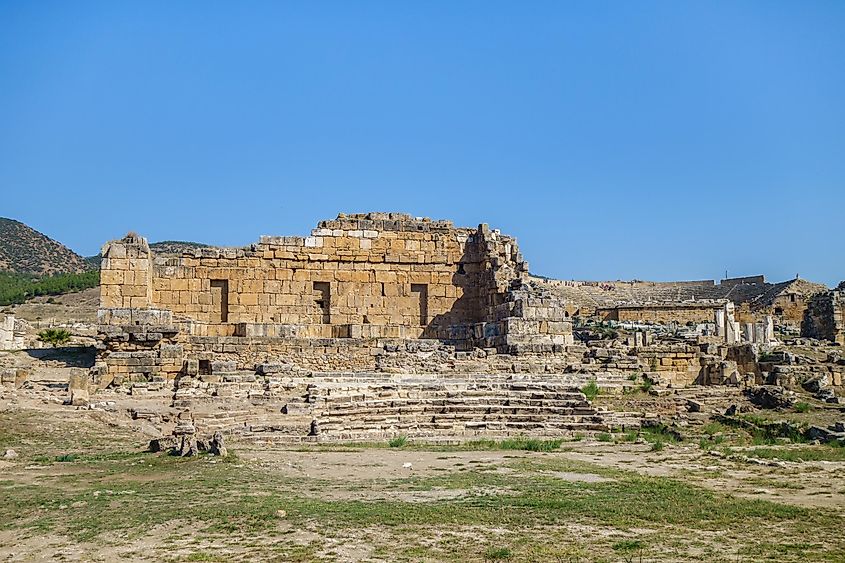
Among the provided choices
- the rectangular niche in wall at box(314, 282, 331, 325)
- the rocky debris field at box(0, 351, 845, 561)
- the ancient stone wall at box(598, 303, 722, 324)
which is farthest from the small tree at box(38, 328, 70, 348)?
the ancient stone wall at box(598, 303, 722, 324)

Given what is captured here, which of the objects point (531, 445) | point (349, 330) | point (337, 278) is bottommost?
point (531, 445)

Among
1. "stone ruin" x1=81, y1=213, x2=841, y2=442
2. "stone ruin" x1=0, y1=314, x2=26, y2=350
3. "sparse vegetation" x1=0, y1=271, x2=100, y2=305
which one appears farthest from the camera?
"sparse vegetation" x1=0, y1=271, x2=100, y2=305

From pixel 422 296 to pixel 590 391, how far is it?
853 cm

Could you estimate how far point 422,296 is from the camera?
26688 millimetres

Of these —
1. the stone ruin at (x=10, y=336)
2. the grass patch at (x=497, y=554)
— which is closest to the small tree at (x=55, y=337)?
the stone ruin at (x=10, y=336)

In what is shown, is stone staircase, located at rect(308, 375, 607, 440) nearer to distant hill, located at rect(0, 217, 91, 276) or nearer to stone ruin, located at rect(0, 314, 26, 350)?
stone ruin, located at rect(0, 314, 26, 350)

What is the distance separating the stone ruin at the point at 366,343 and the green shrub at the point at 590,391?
0.34 metres

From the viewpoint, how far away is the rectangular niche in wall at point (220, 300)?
24859mm

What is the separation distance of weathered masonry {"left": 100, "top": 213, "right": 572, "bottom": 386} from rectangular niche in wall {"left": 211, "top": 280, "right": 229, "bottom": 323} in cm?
3

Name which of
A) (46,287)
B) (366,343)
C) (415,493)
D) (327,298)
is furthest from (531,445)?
(46,287)

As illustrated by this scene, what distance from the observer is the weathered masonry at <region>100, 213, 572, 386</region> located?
21609 millimetres

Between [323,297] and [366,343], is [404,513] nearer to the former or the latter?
[366,343]

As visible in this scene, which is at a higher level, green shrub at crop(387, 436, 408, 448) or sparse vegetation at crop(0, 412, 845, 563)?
green shrub at crop(387, 436, 408, 448)

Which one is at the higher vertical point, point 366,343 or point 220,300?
point 220,300
